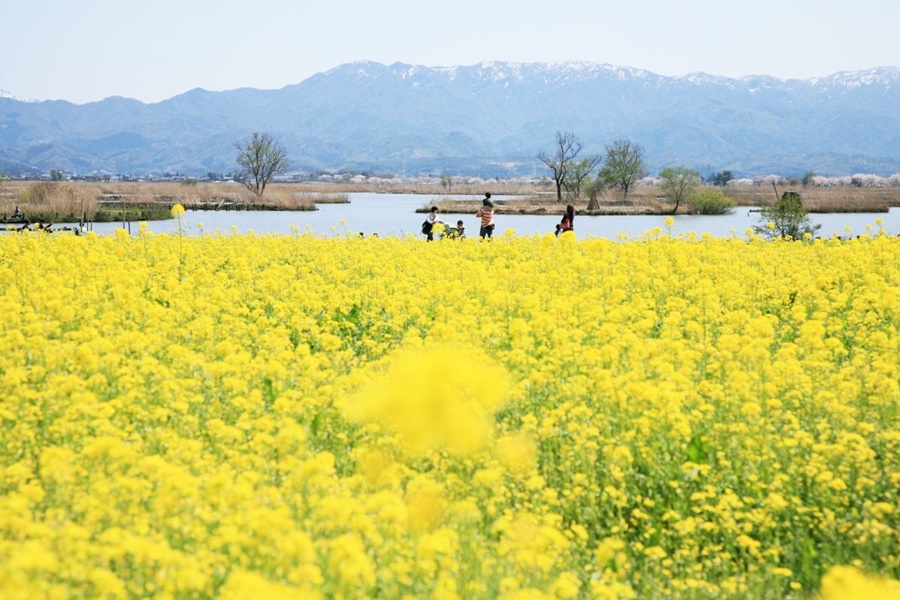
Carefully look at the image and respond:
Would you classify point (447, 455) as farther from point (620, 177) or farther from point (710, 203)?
point (620, 177)

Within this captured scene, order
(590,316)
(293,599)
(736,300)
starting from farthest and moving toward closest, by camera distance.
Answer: (736,300), (590,316), (293,599)

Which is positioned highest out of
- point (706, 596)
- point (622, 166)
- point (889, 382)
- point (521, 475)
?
point (622, 166)

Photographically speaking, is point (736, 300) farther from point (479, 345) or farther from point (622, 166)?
point (622, 166)

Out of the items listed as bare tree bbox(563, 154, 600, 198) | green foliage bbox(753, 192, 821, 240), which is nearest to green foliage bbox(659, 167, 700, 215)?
bare tree bbox(563, 154, 600, 198)

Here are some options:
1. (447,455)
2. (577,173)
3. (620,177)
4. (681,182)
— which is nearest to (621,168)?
A: (620,177)

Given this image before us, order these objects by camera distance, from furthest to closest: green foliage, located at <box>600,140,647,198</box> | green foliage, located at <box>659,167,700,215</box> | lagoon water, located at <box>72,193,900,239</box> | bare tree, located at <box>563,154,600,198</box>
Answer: bare tree, located at <box>563,154,600,198</box>
green foliage, located at <box>600,140,647,198</box>
green foliage, located at <box>659,167,700,215</box>
lagoon water, located at <box>72,193,900,239</box>

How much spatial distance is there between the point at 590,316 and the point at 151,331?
16.1ft

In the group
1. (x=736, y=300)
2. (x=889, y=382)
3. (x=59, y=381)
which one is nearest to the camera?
(x=59, y=381)

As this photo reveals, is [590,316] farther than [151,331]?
Yes

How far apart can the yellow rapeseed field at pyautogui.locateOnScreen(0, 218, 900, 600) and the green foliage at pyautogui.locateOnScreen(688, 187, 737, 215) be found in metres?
62.6

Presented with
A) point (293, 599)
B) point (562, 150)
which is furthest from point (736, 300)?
point (562, 150)

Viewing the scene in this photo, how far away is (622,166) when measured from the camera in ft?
303

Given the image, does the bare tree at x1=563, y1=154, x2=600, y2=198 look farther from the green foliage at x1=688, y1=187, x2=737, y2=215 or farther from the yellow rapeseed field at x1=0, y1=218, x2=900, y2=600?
the yellow rapeseed field at x1=0, y1=218, x2=900, y2=600

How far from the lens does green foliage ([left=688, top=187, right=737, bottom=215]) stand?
70.6 metres
